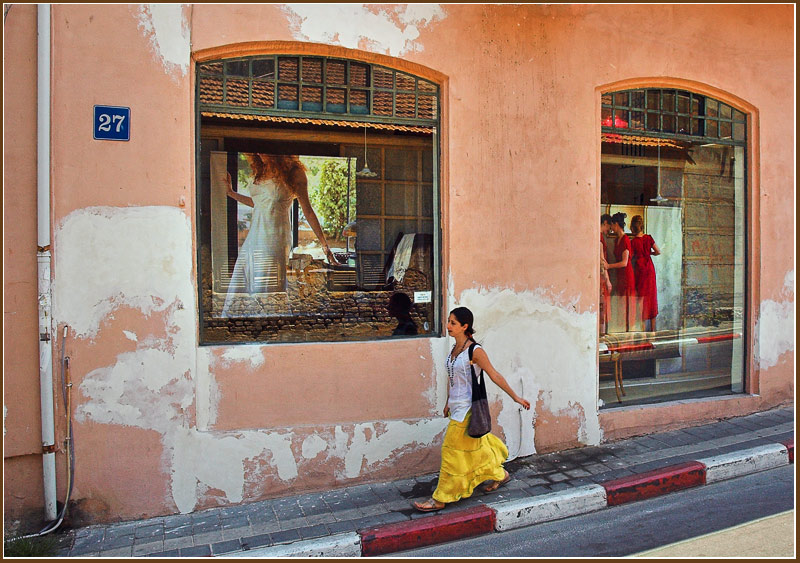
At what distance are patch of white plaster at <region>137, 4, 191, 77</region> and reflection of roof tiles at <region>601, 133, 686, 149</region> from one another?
172 inches

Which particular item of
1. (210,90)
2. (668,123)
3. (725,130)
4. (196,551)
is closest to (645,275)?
(668,123)

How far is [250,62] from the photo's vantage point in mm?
5695

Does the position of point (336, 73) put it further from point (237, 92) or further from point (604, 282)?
point (604, 282)

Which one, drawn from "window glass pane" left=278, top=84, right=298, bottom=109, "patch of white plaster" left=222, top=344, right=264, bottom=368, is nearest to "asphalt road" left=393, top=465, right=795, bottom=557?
"patch of white plaster" left=222, top=344, right=264, bottom=368

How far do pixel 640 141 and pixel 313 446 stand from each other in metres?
4.97

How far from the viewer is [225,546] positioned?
4746mm

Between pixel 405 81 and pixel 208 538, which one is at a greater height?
pixel 405 81

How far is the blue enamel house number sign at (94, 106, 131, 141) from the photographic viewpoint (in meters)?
5.11

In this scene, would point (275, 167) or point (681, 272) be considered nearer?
point (275, 167)

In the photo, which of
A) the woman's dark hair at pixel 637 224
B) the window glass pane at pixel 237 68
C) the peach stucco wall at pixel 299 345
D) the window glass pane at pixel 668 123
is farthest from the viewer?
the woman's dark hair at pixel 637 224

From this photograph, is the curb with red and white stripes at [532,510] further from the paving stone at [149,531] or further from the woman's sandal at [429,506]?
the paving stone at [149,531]

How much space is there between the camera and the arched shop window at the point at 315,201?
5809 millimetres

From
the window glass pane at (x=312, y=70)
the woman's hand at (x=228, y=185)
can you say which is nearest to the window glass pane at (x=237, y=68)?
the window glass pane at (x=312, y=70)

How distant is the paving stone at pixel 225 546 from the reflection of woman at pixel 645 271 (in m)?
5.41
